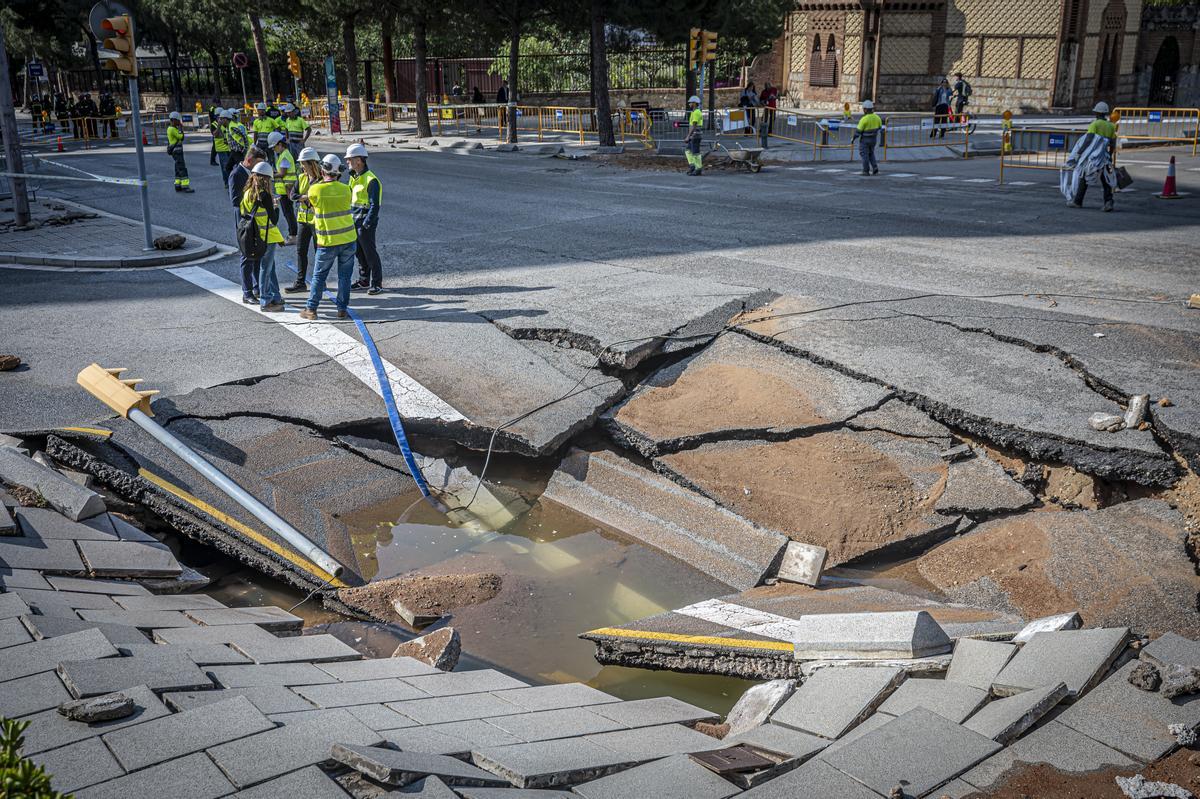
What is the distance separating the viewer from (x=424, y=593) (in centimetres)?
650

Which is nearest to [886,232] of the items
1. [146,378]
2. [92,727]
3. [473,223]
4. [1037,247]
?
[1037,247]

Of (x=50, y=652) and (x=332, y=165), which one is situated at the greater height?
(x=332, y=165)

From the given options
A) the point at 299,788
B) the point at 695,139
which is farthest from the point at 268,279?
the point at 695,139

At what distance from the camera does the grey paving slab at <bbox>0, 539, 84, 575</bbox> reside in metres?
5.32

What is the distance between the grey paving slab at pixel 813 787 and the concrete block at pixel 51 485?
4.70 metres

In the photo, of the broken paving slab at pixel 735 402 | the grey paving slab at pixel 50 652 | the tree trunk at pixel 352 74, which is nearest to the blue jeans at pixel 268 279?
the broken paving slab at pixel 735 402

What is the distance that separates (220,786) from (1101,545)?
5.28 metres

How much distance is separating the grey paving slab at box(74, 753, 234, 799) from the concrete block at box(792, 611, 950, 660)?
301cm

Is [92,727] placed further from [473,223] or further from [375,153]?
[375,153]

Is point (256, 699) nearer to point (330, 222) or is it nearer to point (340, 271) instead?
point (330, 222)

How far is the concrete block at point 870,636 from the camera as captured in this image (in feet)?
15.6

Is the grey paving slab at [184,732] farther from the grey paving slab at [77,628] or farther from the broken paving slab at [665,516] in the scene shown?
the broken paving slab at [665,516]

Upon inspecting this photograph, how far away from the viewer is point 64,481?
21.0ft

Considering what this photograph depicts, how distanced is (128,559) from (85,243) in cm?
1097
